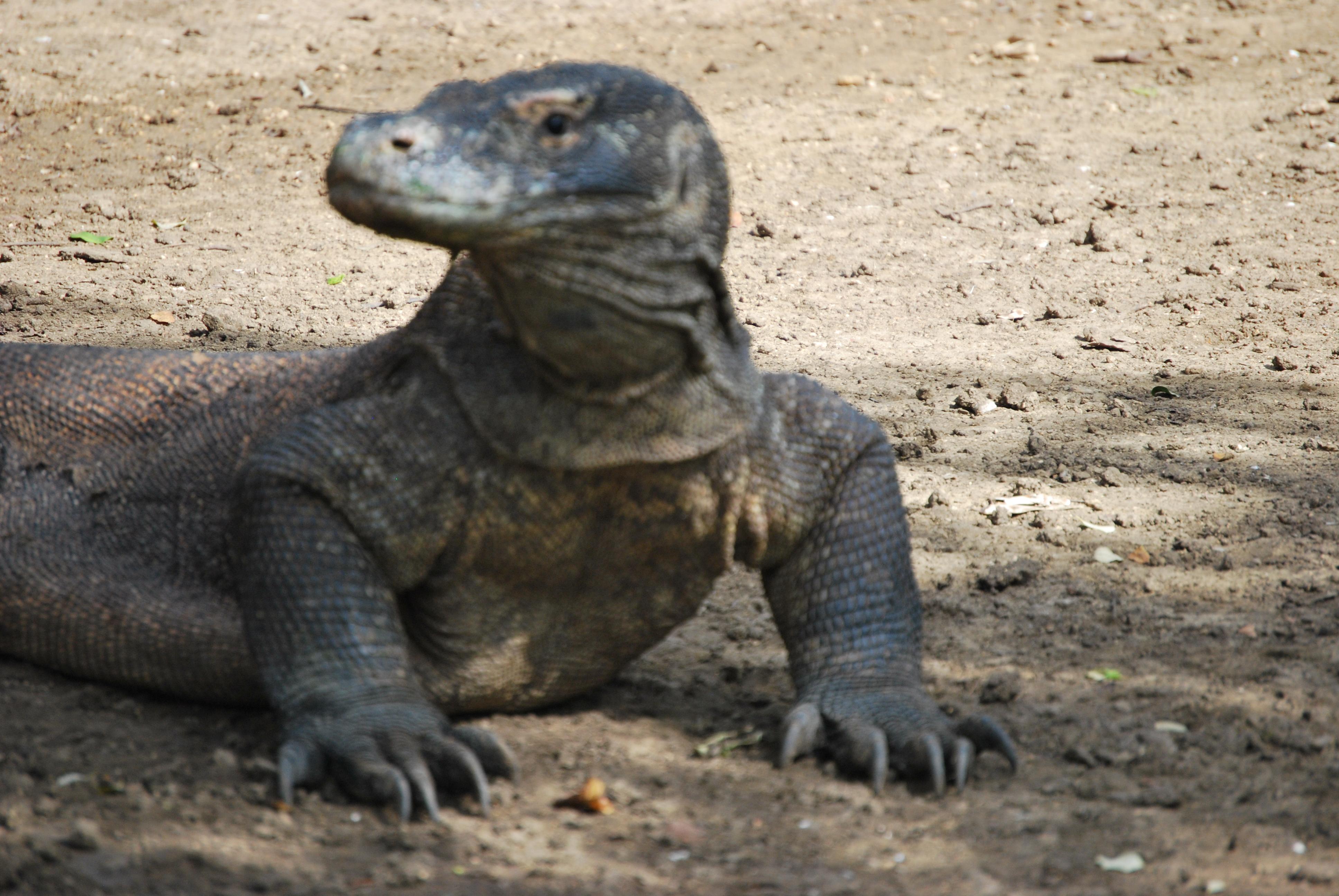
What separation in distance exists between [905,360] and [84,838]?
459 cm

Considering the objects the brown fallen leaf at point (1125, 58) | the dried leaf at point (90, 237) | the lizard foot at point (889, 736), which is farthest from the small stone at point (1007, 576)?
the brown fallen leaf at point (1125, 58)

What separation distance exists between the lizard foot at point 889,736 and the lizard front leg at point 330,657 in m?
0.80

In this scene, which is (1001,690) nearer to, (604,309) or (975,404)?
(604,309)

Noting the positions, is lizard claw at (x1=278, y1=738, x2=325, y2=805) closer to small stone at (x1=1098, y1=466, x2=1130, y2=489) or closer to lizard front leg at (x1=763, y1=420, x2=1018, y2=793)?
lizard front leg at (x1=763, y1=420, x2=1018, y2=793)

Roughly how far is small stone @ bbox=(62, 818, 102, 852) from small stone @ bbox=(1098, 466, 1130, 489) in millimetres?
3745

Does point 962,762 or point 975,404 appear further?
point 975,404

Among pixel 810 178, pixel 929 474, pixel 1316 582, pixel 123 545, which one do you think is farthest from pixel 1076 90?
pixel 123 545

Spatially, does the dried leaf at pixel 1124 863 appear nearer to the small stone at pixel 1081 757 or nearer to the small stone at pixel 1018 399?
the small stone at pixel 1081 757

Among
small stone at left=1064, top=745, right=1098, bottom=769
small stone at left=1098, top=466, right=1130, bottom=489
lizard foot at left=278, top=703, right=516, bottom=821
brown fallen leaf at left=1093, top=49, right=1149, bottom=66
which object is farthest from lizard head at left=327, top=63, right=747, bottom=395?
brown fallen leaf at left=1093, top=49, right=1149, bottom=66

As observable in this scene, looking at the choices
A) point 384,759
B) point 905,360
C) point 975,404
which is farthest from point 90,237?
point 384,759

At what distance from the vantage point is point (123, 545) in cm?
359

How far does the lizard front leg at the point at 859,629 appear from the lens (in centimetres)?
321

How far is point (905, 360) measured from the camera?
6508mm

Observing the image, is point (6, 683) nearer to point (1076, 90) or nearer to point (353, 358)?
point (353, 358)
